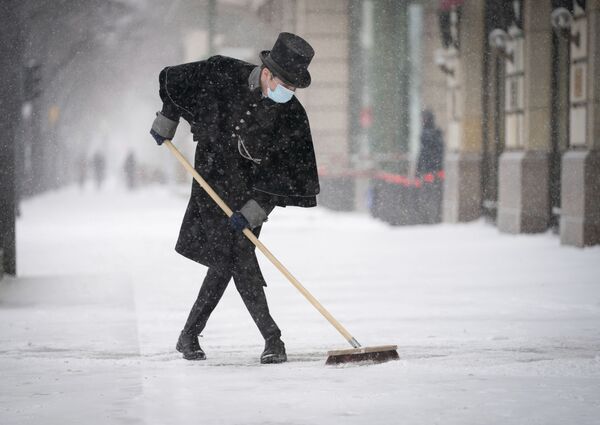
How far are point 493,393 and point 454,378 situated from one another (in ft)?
1.40

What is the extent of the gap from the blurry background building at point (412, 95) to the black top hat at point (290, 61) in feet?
18.7

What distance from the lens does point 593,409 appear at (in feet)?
17.6

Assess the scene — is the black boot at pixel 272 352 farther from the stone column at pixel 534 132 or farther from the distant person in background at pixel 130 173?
the distant person in background at pixel 130 173

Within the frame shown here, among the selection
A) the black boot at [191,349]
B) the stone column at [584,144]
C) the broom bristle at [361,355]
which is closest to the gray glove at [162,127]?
the black boot at [191,349]

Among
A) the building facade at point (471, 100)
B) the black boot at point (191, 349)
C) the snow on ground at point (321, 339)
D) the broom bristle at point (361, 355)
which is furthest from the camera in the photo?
the building facade at point (471, 100)

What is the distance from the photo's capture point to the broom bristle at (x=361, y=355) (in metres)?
6.49

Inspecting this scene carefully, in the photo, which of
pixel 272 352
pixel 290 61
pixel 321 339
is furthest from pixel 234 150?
pixel 321 339

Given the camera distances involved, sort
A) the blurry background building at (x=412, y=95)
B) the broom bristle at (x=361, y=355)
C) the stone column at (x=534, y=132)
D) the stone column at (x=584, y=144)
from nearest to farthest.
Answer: the broom bristle at (x=361, y=355) < the stone column at (x=584, y=144) < the blurry background building at (x=412, y=95) < the stone column at (x=534, y=132)

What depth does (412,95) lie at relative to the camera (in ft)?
86.4

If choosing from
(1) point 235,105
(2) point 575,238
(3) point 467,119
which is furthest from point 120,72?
(1) point 235,105

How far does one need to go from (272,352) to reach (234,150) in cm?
108

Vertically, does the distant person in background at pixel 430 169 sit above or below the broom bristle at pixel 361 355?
above

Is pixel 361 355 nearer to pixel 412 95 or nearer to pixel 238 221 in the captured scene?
pixel 238 221

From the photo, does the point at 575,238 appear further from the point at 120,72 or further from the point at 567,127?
the point at 120,72
